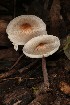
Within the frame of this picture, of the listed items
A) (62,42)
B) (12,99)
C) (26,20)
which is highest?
(26,20)

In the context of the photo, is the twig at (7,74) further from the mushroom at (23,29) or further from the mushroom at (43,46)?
the mushroom at (43,46)

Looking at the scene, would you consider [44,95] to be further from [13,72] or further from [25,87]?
[13,72]

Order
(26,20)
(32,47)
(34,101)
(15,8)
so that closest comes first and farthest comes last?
(34,101) → (32,47) → (26,20) → (15,8)

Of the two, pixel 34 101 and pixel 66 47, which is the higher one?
pixel 66 47

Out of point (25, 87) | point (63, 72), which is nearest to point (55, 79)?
point (63, 72)

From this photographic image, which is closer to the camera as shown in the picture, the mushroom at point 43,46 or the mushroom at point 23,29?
the mushroom at point 43,46

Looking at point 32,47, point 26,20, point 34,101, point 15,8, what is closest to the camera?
point 34,101

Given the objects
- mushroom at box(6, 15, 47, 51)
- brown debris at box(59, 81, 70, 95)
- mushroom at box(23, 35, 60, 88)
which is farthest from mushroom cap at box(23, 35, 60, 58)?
brown debris at box(59, 81, 70, 95)

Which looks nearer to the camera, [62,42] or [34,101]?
[34,101]

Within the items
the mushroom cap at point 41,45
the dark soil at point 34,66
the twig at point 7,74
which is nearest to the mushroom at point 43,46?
the mushroom cap at point 41,45
